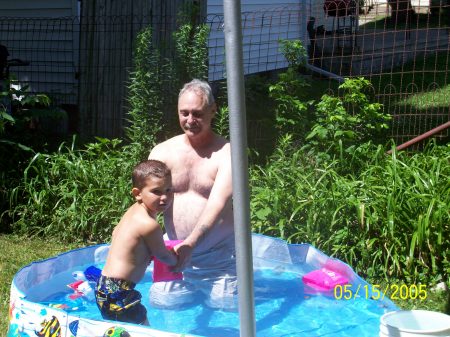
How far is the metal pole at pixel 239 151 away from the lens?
2.91m

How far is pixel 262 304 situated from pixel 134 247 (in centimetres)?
137

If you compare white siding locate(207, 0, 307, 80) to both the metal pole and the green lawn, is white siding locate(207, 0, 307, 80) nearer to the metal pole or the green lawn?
the green lawn

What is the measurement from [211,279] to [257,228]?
1.03 m

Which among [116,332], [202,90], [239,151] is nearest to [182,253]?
[116,332]

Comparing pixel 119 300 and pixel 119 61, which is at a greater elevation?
pixel 119 61

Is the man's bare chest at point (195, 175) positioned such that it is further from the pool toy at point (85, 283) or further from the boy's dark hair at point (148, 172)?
the pool toy at point (85, 283)

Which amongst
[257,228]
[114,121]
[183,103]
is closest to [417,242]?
[257,228]

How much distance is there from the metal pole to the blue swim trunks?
1.21m

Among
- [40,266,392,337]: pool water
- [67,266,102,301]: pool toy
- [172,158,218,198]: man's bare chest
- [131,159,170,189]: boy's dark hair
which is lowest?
[40,266,392,337]: pool water

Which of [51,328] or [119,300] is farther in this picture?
[119,300]

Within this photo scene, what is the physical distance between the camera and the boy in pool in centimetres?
413

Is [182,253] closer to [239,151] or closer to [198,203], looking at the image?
[198,203]

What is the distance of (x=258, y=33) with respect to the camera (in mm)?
14195

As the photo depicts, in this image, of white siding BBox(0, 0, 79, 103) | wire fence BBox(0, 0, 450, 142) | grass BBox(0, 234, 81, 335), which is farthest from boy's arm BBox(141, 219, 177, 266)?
white siding BBox(0, 0, 79, 103)
